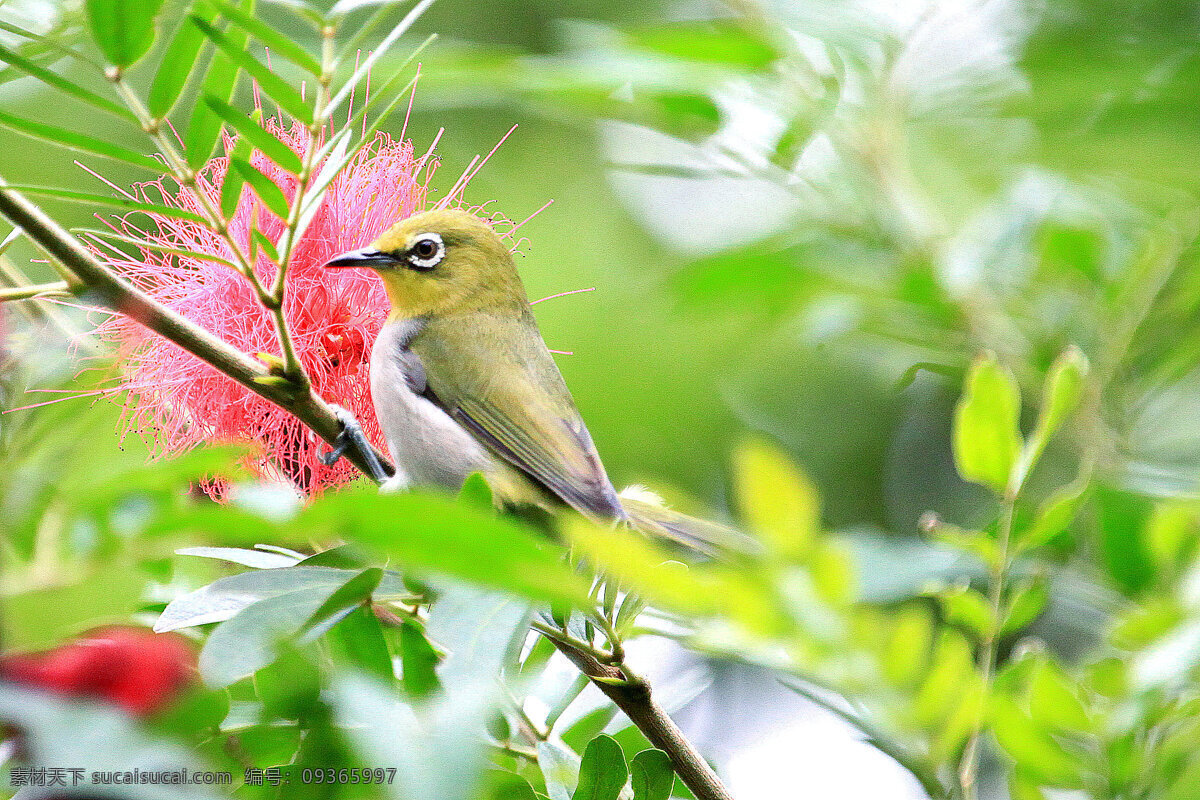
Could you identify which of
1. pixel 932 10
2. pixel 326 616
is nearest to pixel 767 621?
pixel 326 616

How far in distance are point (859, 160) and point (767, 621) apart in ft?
9.10


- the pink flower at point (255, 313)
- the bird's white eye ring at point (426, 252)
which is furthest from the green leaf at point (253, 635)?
the bird's white eye ring at point (426, 252)

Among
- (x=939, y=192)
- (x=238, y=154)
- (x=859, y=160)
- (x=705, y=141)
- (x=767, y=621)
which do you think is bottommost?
(x=939, y=192)

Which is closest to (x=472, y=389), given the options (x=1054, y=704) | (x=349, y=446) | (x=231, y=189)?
(x=349, y=446)

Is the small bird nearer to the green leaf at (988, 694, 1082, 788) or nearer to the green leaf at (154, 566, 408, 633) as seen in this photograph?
the green leaf at (154, 566, 408, 633)

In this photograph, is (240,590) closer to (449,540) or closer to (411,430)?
(449,540)

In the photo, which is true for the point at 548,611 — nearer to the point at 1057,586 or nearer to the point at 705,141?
the point at 1057,586

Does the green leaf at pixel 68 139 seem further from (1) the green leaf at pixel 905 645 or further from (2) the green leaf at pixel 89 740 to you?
(1) the green leaf at pixel 905 645

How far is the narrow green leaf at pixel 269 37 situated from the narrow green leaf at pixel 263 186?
16 cm

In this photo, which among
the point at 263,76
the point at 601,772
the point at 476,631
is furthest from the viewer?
the point at 601,772

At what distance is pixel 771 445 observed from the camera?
1123 mm

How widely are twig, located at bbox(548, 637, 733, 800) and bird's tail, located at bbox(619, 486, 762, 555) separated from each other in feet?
3.06

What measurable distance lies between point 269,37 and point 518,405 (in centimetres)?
175

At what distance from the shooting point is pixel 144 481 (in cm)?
133
